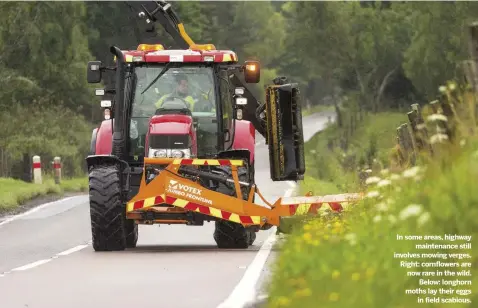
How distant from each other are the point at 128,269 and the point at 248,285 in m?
2.74

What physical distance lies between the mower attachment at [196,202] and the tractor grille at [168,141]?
615 millimetres

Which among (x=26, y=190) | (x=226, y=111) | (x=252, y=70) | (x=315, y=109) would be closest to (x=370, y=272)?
(x=252, y=70)

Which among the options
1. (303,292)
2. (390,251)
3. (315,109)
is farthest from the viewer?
(315,109)

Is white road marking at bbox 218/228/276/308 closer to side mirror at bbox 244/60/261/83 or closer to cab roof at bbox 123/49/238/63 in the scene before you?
side mirror at bbox 244/60/261/83

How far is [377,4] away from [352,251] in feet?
297

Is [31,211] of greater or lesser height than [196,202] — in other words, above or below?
above

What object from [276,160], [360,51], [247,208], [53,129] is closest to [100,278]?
[247,208]

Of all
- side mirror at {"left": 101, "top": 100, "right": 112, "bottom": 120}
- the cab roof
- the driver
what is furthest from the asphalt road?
the cab roof

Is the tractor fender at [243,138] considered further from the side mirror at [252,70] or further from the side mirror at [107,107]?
the side mirror at [107,107]

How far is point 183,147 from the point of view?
68.8 feet

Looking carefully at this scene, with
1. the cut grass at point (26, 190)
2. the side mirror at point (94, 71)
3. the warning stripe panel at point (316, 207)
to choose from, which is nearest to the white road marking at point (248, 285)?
the warning stripe panel at point (316, 207)

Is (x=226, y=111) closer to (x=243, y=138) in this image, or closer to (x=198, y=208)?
(x=243, y=138)

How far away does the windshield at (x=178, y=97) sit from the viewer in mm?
21484

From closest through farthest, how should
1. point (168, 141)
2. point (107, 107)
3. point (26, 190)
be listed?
point (168, 141) → point (107, 107) → point (26, 190)
